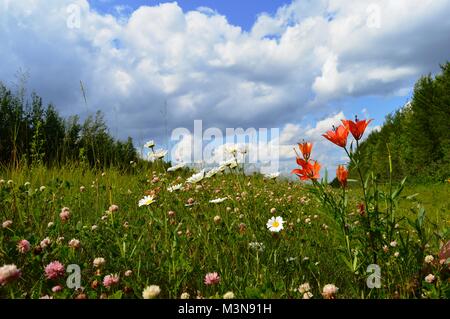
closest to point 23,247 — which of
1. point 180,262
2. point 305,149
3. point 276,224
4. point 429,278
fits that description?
point 180,262

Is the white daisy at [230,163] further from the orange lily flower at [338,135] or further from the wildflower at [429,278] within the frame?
the wildflower at [429,278]

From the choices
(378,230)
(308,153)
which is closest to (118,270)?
(308,153)

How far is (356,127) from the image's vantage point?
215 cm

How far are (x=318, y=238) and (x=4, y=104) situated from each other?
52.7 ft

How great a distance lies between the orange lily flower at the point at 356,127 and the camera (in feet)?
7.01

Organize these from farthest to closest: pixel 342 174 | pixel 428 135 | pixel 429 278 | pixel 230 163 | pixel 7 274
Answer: pixel 428 135 → pixel 230 163 → pixel 342 174 → pixel 429 278 → pixel 7 274

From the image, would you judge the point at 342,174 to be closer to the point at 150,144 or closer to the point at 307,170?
the point at 307,170

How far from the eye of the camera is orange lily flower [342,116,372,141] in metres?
2.14

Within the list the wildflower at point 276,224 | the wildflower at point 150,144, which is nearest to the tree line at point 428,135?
the wildflower at point 150,144

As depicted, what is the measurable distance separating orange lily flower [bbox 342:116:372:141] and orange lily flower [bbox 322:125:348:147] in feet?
0.09

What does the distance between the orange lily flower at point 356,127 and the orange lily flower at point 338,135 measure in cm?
3

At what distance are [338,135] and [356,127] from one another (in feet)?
0.35
